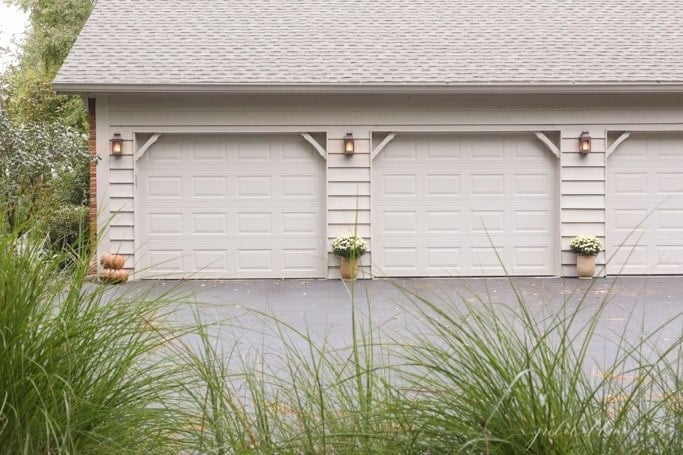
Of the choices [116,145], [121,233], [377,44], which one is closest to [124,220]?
[121,233]

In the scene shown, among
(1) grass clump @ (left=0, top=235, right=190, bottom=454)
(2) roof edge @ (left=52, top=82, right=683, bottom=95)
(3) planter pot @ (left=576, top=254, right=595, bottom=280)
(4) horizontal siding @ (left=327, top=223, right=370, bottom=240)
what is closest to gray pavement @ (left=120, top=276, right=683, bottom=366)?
(3) planter pot @ (left=576, top=254, right=595, bottom=280)

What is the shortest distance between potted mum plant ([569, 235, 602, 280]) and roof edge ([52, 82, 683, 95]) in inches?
81.0

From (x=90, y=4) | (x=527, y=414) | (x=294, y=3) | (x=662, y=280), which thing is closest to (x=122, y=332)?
(x=527, y=414)

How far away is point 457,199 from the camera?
11234mm

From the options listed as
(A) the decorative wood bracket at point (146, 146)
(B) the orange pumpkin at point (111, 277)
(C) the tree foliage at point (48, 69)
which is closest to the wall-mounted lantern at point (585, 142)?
(A) the decorative wood bracket at point (146, 146)

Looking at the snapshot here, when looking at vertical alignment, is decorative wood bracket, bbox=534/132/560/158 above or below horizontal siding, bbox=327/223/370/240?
above

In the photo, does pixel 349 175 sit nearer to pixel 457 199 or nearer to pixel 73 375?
pixel 457 199

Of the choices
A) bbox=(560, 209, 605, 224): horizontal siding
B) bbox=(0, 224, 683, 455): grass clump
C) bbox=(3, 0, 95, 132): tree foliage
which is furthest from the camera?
bbox=(3, 0, 95, 132): tree foliage

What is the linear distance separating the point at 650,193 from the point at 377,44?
4581 mm

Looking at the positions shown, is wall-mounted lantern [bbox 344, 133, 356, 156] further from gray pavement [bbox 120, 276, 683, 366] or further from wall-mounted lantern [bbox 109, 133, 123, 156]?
wall-mounted lantern [bbox 109, 133, 123, 156]

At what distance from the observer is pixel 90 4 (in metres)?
21.5

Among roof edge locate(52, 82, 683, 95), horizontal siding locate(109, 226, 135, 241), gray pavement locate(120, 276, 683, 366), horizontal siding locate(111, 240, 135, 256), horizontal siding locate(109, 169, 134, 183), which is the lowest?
gray pavement locate(120, 276, 683, 366)

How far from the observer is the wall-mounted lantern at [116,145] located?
35.7ft

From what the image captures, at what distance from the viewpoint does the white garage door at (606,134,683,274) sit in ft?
36.9
